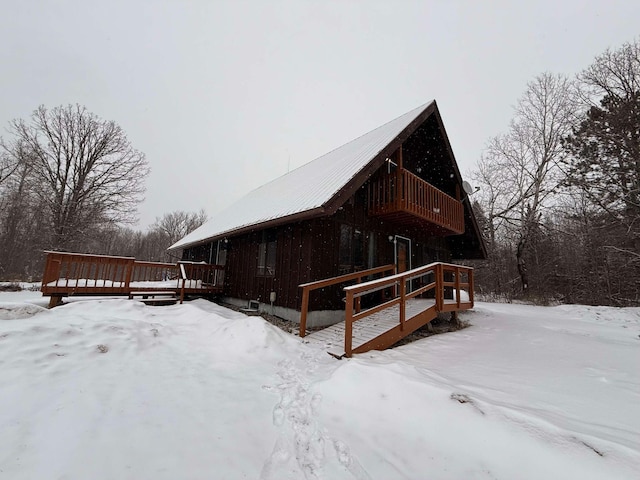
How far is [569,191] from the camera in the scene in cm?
1533

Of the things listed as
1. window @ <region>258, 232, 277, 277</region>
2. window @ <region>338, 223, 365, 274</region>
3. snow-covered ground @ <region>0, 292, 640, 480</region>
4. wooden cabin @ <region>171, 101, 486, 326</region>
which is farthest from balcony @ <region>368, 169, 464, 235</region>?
snow-covered ground @ <region>0, 292, 640, 480</region>

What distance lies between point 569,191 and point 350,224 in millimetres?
15272

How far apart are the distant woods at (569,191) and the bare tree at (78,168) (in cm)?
2649

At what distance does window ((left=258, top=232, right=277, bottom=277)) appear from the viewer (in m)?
8.78

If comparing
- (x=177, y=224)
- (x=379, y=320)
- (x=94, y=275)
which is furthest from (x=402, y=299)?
(x=177, y=224)

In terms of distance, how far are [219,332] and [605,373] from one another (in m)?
6.19

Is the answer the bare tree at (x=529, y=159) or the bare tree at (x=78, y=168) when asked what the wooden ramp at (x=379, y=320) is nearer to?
the bare tree at (x=529, y=159)

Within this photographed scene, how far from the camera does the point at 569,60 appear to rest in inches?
718

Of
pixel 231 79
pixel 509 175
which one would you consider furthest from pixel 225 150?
pixel 509 175

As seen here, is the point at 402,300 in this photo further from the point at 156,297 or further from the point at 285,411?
the point at 156,297

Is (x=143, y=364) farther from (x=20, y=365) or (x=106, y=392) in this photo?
(x=20, y=365)

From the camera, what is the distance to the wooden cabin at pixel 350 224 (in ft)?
23.8

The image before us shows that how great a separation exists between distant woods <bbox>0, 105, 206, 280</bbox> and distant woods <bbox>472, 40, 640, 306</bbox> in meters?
26.5

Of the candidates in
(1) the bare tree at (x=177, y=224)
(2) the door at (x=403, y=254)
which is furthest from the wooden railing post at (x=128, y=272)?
(1) the bare tree at (x=177, y=224)
